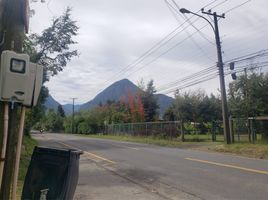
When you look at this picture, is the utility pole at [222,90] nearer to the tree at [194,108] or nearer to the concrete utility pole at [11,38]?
the tree at [194,108]

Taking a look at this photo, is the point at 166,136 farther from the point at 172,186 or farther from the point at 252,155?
the point at 172,186

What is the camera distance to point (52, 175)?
5180 millimetres

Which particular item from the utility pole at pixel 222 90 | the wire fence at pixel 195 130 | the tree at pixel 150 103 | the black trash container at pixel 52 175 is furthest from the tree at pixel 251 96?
the tree at pixel 150 103

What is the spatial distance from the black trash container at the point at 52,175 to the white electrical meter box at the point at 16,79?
0.84 m

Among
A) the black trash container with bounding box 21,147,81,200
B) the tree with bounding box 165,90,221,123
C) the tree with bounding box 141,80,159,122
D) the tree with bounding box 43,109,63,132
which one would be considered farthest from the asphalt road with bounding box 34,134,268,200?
the tree with bounding box 43,109,63,132

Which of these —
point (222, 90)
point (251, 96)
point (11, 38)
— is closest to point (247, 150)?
point (222, 90)

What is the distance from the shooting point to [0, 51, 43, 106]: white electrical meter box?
4.52 metres

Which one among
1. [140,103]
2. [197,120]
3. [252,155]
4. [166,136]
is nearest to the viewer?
[252,155]

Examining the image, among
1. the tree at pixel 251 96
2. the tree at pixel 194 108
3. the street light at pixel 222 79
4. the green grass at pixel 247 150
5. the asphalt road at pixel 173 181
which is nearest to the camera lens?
the asphalt road at pixel 173 181

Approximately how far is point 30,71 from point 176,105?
40.1 m

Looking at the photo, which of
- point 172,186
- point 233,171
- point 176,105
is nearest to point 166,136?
point 176,105

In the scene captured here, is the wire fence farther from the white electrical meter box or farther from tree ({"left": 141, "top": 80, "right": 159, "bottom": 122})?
the white electrical meter box

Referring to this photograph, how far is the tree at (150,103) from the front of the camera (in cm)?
7356

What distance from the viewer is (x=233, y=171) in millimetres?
13969
